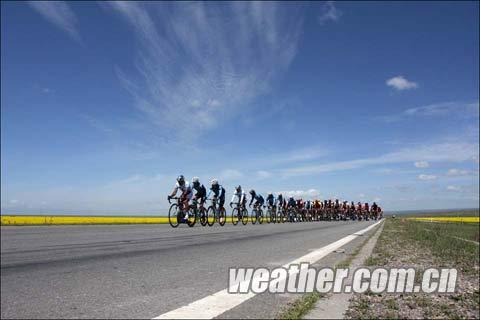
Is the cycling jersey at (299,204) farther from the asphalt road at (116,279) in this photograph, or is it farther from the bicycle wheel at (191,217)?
the asphalt road at (116,279)

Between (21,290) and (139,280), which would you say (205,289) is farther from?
(21,290)

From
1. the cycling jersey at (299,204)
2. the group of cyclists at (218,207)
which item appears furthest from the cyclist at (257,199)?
the cycling jersey at (299,204)

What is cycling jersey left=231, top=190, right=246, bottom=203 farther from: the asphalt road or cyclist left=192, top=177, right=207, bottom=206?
the asphalt road

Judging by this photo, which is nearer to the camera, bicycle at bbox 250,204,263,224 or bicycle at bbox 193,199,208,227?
bicycle at bbox 193,199,208,227

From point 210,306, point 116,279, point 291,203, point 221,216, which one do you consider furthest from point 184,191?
point 291,203

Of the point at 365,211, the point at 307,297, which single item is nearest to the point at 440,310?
the point at 307,297

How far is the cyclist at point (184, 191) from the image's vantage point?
1555cm

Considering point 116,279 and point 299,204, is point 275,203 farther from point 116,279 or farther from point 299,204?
point 116,279

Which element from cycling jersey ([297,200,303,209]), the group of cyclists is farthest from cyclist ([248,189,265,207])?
cycling jersey ([297,200,303,209])

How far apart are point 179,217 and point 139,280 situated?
464 inches

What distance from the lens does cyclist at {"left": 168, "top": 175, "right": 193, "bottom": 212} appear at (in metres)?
15.6

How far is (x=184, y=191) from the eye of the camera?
51.7 feet

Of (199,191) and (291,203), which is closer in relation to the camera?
(199,191)

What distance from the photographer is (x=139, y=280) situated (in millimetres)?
4383
